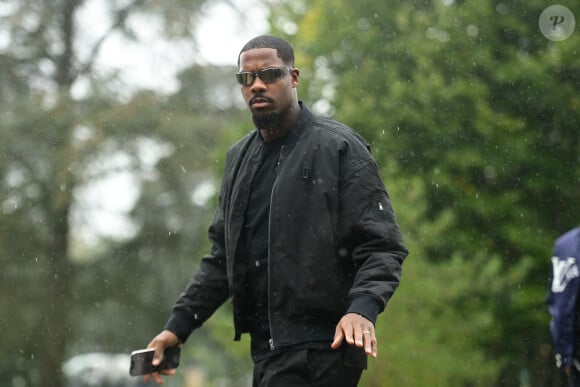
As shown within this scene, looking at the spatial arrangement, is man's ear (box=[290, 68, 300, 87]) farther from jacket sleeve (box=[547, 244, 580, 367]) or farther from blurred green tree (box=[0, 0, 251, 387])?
blurred green tree (box=[0, 0, 251, 387])

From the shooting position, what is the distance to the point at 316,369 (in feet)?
12.9

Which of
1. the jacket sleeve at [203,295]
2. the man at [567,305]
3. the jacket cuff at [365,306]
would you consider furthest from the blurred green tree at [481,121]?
the jacket cuff at [365,306]

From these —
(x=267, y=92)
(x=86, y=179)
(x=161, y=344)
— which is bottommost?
(x=161, y=344)

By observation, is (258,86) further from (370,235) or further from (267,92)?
(370,235)

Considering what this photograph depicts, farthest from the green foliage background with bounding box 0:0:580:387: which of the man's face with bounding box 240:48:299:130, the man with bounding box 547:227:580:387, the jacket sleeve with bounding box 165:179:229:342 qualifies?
the man's face with bounding box 240:48:299:130

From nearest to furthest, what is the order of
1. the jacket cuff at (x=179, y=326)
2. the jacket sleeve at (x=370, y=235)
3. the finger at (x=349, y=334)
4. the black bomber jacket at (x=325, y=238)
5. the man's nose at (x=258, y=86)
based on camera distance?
the finger at (x=349, y=334) → the jacket sleeve at (x=370, y=235) → the black bomber jacket at (x=325, y=238) → the man's nose at (x=258, y=86) → the jacket cuff at (x=179, y=326)

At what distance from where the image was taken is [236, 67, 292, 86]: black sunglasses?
4152 mm

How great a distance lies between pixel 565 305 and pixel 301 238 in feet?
9.30

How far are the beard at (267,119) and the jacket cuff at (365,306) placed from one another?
81 centimetres

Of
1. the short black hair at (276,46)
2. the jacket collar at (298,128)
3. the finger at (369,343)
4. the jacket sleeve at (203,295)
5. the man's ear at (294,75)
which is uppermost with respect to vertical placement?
Answer: the short black hair at (276,46)

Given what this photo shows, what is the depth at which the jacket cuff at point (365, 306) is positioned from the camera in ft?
12.1

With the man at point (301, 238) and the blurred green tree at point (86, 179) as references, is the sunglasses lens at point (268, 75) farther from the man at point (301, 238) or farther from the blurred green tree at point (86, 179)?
the blurred green tree at point (86, 179)

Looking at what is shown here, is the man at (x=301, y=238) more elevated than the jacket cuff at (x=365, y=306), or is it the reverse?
the man at (x=301, y=238)

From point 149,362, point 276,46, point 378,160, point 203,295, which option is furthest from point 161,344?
point 378,160
